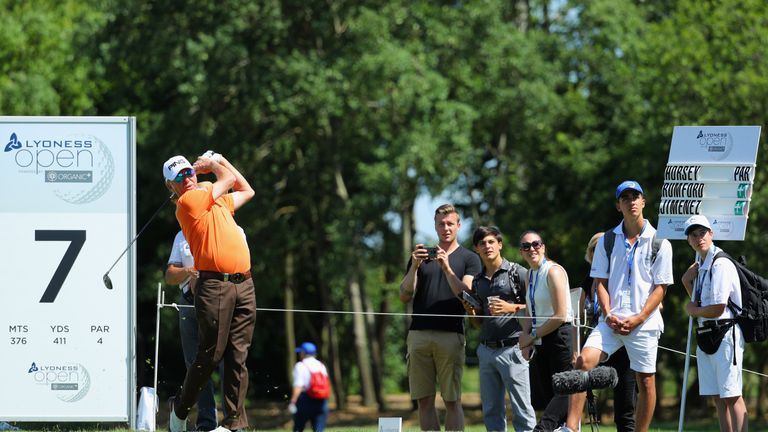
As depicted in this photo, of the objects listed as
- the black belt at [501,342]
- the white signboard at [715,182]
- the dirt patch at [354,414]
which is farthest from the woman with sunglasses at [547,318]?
the dirt patch at [354,414]

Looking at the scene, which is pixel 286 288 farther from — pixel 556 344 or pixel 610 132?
pixel 556 344

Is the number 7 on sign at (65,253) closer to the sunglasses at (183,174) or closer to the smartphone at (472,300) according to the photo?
the sunglasses at (183,174)

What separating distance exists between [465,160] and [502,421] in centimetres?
1826

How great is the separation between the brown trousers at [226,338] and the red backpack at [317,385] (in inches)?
20.4

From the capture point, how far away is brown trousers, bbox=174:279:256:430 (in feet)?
30.0

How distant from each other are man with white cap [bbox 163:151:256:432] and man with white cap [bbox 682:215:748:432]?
3.43 metres

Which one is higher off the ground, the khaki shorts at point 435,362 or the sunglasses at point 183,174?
the sunglasses at point 183,174

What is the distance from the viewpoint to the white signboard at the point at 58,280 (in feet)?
36.4

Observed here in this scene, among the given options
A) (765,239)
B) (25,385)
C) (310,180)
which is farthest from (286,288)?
(25,385)

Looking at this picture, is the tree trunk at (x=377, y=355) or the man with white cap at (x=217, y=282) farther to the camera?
the tree trunk at (x=377, y=355)

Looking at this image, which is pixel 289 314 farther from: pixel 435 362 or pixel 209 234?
pixel 209 234

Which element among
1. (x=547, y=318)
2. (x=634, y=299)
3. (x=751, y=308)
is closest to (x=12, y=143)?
(x=547, y=318)

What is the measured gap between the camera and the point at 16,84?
29.6 meters

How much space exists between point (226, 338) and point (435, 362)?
6.89 feet
